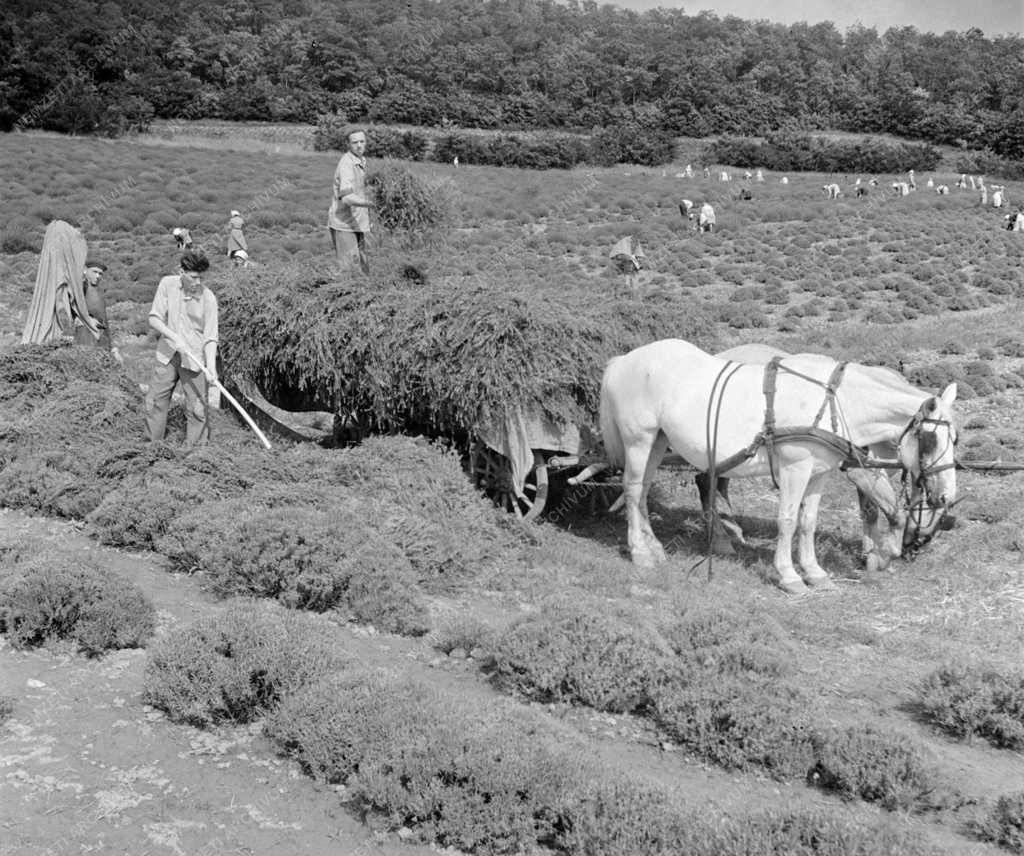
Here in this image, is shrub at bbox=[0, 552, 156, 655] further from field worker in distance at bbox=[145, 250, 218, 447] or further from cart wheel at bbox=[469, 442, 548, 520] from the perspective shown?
cart wheel at bbox=[469, 442, 548, 520]

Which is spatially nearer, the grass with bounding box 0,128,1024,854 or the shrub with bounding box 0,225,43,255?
the grass with bounding box 0,128,1024,854

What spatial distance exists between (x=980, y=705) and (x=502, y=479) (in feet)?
16.1

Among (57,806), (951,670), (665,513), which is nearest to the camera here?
(57,806)

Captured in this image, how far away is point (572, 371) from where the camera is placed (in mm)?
9055

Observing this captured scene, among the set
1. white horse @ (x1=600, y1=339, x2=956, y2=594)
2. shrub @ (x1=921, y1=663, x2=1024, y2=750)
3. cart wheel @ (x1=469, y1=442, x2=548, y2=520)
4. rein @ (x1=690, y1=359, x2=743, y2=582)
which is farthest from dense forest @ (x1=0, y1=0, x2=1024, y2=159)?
shrub @ (x1=921, y1=663, x2=1024, y2=750)

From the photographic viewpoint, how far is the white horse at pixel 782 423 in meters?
7.91

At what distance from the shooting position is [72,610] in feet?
21.3

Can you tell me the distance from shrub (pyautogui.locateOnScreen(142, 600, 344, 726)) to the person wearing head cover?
796 centimetres

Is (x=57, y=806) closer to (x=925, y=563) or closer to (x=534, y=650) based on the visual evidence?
(x=534, y=650)

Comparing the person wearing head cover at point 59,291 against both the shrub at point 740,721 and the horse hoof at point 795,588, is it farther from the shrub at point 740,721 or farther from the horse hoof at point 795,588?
the shrub at point 740,721

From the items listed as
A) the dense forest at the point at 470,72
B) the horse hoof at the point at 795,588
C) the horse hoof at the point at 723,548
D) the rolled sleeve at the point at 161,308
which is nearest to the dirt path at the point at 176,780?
the horse hoof at the point at 795,588

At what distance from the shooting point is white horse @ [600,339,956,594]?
7.91 metres

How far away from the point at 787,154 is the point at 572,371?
79214mm

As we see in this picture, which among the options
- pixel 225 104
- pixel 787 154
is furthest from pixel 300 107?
pixel 787 154
